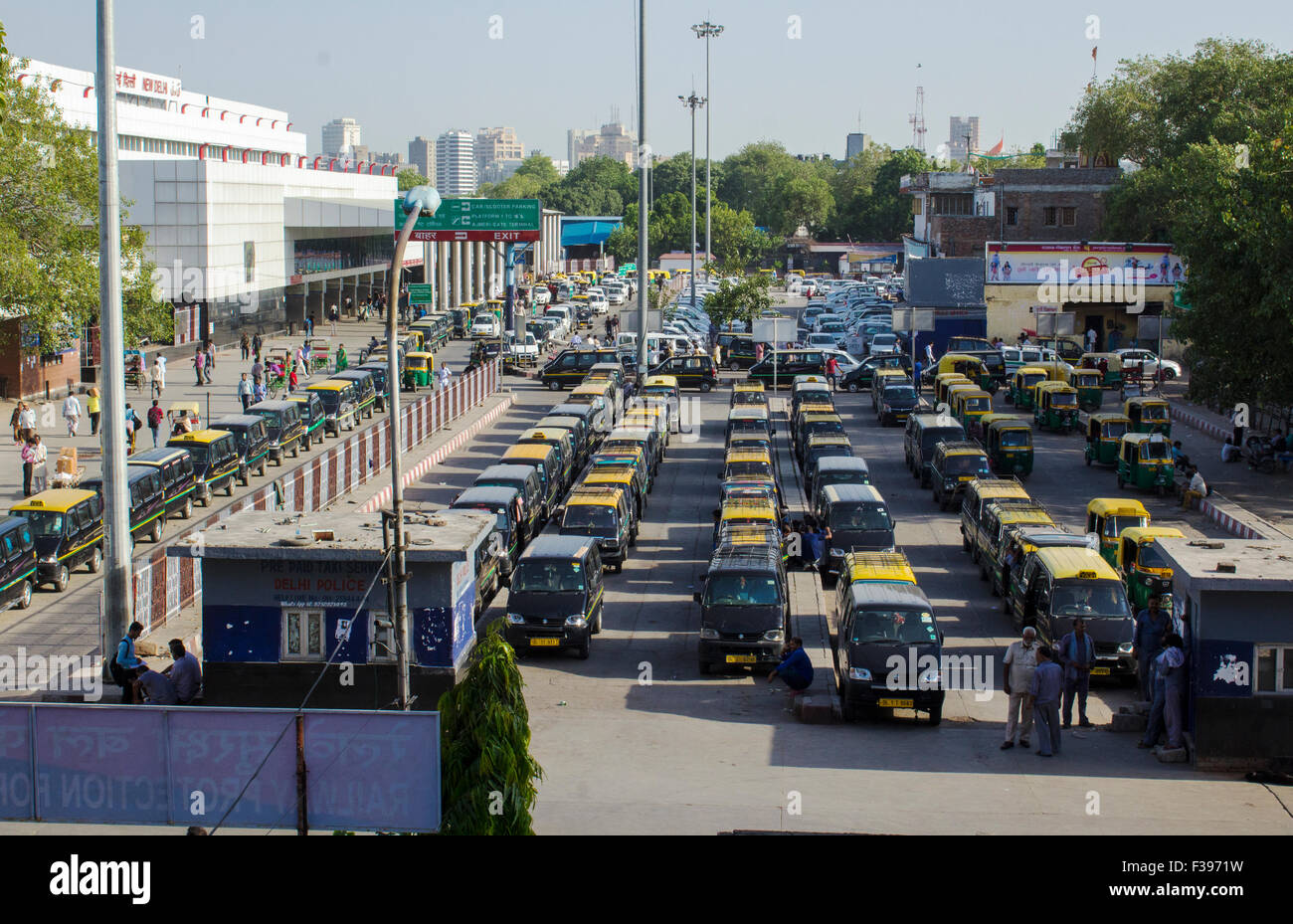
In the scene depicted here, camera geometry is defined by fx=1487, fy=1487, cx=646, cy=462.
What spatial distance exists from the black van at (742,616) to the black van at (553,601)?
5.84ft

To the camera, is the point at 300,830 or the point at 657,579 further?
the point at 657,579

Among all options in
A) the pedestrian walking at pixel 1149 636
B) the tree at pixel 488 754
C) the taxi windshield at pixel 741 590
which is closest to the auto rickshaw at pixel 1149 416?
the taxi windshield at pixel 741 590

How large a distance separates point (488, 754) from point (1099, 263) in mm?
60297

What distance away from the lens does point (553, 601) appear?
2239cm

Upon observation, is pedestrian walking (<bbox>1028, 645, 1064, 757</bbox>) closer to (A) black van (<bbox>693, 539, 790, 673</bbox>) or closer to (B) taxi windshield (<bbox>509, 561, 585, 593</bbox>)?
(A) black van (<bbox>693, 539, 790, 673</bbox>)

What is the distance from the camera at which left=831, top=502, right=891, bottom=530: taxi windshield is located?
27.9 meters

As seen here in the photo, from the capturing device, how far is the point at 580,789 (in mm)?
15477

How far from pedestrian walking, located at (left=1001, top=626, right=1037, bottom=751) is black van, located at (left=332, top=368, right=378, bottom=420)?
30.3 meters

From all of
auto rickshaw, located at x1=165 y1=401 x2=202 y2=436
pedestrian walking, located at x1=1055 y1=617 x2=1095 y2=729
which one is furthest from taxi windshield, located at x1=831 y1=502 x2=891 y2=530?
auto rickshaw, located at x1=165 y1=401 x2=202 y2=436

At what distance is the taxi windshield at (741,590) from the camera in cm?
2188

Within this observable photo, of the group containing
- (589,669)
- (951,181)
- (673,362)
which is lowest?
(589,669)

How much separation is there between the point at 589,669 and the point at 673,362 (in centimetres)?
3561
